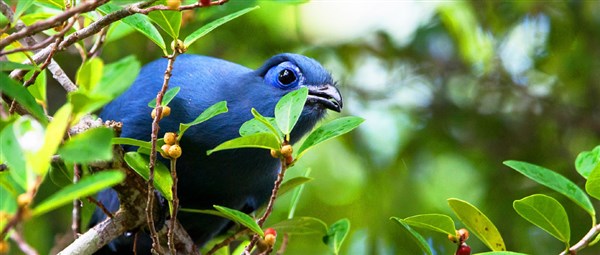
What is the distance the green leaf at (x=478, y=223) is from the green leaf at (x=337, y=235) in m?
0.50

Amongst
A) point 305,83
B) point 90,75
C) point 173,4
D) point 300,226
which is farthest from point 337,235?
point 90,75

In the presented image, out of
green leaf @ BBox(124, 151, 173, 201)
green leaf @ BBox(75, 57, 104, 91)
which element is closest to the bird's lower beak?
green leaf @ BBox(124, 151, 173, 201)

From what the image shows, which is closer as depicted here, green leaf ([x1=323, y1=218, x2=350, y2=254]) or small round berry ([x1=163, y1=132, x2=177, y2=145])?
small round berry ([x1=163, y1=132, x2=177, y2=145])

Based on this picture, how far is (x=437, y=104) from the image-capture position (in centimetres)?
578

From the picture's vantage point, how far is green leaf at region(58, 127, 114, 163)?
153 cm

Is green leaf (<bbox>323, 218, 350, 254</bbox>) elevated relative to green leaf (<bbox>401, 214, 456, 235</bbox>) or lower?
lower

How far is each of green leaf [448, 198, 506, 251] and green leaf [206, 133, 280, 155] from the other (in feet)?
2.11

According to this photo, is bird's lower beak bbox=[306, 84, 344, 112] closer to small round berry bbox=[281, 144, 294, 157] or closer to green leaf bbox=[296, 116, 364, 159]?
green leaf bbox=[296, 116, 364, 159]

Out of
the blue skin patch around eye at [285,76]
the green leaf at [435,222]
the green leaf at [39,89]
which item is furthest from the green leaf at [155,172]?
the blue skin patch around eye at [285,76]

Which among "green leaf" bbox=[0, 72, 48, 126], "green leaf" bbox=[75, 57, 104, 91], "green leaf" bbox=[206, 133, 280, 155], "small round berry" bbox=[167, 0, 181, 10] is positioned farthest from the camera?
"green leaf" bbox=[206, 133, 280, 155]

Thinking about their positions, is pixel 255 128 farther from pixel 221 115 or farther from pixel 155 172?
pixel 221 115

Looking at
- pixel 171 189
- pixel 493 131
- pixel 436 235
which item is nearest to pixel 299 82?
pixel 171 189

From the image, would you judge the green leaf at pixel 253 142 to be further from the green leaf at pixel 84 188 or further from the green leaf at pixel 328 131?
the green leaf at pixel 84 188

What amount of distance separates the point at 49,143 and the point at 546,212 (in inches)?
58.1
